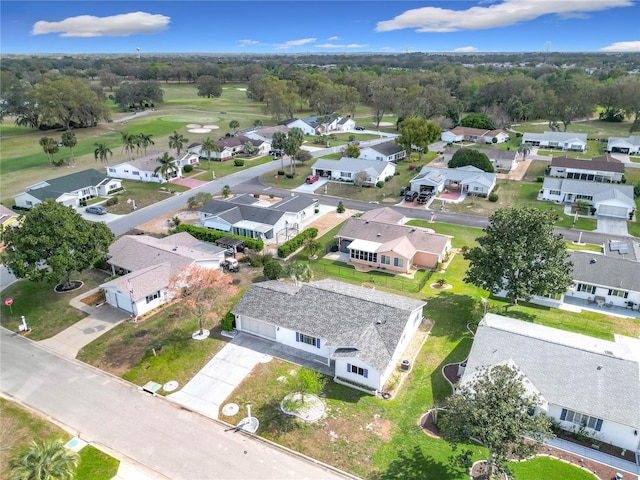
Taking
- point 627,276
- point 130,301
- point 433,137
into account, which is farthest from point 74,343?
point 433,137

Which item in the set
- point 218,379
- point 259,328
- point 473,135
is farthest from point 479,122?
point 218,379

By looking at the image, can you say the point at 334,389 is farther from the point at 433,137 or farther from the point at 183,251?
the point at 433,137

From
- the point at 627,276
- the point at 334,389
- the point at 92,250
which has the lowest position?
the point at 334,389

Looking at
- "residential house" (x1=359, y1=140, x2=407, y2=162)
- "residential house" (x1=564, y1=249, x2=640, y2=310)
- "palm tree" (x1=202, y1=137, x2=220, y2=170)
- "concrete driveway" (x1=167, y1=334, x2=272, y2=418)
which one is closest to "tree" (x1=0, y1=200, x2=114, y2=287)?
"concrete driveway" (x1=167, y1=334, x2=272, y2=418)

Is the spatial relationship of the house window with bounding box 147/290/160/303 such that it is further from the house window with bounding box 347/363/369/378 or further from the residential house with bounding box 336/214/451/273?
the residential house with bounding box 336/214/451/273

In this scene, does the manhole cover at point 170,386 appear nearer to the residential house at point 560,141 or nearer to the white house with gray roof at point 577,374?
the white house with gray roof at point 577,374

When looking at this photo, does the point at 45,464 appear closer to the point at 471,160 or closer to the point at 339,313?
the point at 339,313
